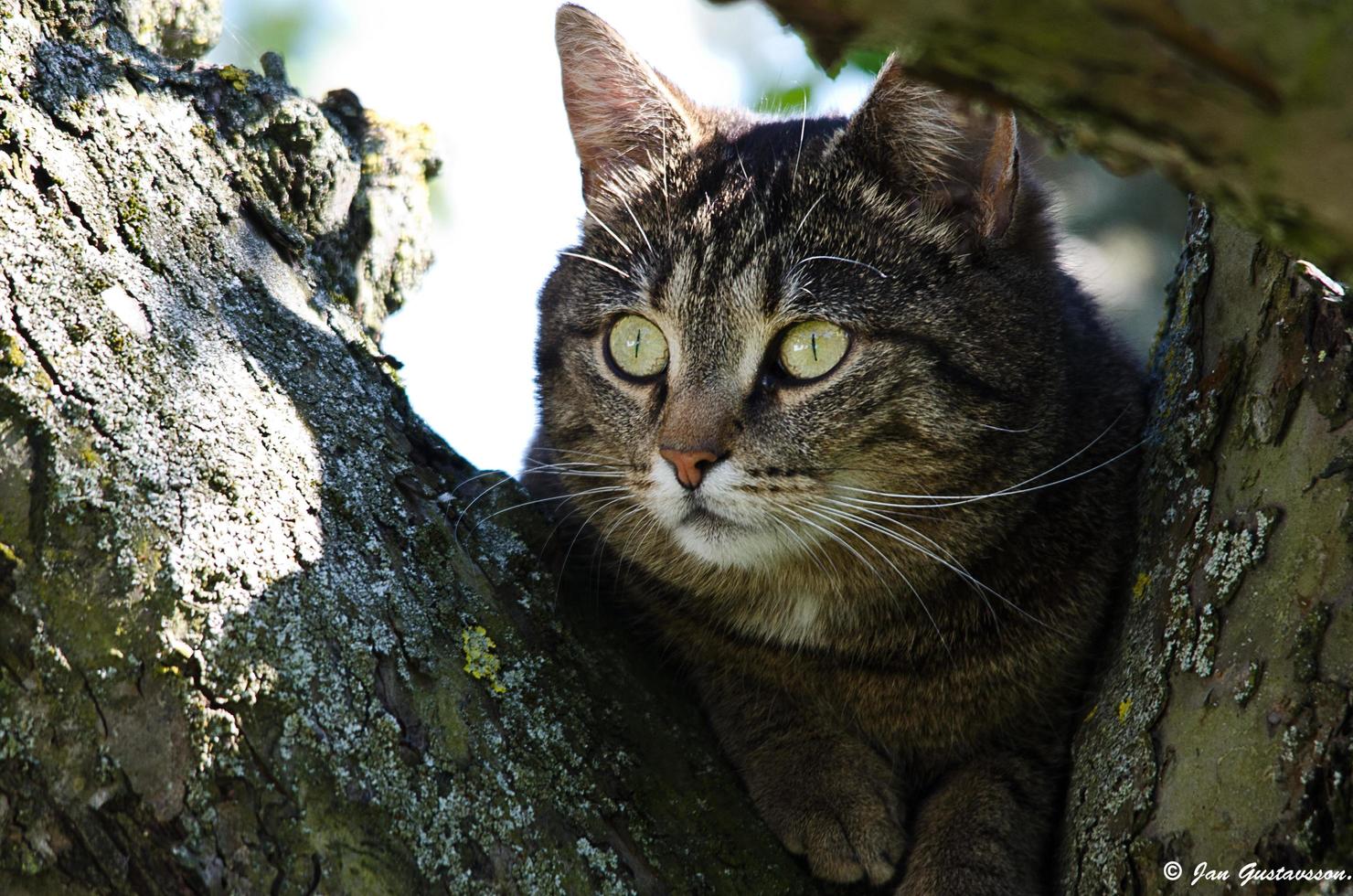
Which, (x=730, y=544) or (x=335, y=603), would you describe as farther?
(x=730, y=544)

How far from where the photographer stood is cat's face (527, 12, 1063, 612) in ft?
8.49

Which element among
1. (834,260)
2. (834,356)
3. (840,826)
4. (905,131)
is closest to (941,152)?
(905,131)

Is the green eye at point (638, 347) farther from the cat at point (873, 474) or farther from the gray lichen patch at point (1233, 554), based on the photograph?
the gray lichen patch at point (1233, 554)

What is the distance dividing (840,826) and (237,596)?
1471mm

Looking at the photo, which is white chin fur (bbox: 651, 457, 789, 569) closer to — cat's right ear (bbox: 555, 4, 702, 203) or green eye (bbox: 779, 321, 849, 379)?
green eye (bbox: 779, 321, 849, 379)

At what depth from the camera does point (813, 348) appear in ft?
8.65

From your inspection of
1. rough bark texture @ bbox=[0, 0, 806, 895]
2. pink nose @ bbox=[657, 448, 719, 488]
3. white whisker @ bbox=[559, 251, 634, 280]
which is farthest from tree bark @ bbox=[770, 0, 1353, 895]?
white whisker @ bbox=[559, 251, 634, 280]

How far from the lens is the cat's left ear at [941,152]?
2645mm

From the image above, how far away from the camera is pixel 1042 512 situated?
274 centimetres

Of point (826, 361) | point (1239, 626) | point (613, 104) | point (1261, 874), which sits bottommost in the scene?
point (1261, 874)

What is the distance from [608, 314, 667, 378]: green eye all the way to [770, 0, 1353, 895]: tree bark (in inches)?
48.5

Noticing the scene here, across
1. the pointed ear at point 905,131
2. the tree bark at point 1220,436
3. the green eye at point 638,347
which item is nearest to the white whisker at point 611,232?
the green eye at point 638,347

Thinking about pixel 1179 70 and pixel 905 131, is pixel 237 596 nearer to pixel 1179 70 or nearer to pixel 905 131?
pixel 1179 70

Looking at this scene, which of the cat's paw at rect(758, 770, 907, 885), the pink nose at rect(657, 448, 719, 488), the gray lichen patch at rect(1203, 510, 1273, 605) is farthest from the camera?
the pink nose at rect(657, 448, 719, 488)
